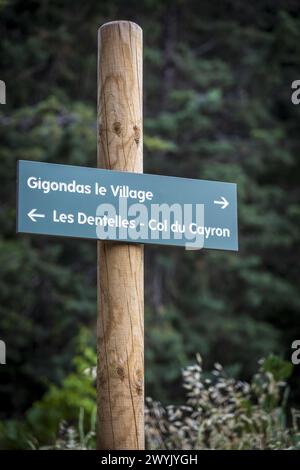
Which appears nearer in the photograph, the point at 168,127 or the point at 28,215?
the point at 28,215

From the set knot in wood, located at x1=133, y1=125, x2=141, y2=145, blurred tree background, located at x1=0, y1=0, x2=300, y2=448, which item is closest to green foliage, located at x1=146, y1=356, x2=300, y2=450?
knot in wood, located at x1=133, y1=125, x2=141, y2=145

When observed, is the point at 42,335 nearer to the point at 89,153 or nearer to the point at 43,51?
the point at 89,153

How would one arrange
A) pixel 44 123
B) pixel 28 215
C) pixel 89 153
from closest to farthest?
pixel 28 215
pixel 44 123
pixel 89 153

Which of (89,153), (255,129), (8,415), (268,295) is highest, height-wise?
(255,129)

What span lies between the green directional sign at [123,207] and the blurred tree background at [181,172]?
355 inches

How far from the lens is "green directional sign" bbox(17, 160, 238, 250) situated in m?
3.23

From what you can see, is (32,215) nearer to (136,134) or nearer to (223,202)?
(136,134)

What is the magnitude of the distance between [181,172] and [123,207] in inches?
450

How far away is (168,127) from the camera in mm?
13805

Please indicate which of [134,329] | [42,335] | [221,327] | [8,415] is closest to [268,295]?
[221,327]

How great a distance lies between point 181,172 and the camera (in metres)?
14.7

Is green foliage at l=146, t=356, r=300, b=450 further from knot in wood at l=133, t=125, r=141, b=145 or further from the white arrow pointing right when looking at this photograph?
knot in wood at l=133, t=125, r=141, b=145

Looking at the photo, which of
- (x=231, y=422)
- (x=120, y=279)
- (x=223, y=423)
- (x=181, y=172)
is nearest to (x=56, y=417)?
(x=223, y=423)

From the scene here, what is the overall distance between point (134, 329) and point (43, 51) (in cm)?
1189
